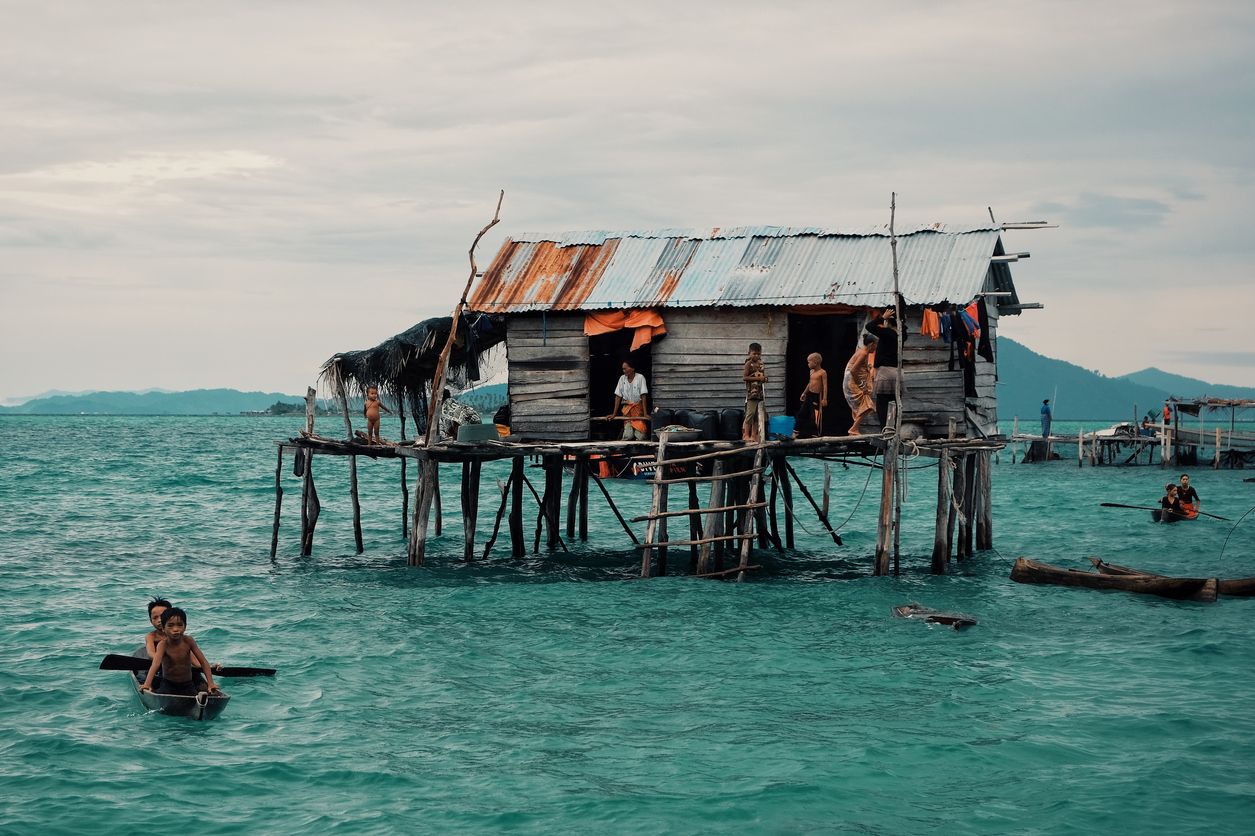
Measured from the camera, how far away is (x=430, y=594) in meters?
22.4

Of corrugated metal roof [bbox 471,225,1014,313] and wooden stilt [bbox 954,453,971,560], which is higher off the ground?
corrugated metal roof [bbox 471,225,1014,313]

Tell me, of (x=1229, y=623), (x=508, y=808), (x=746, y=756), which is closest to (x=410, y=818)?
(x=508, y=808)

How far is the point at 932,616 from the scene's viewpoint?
19.3 metres

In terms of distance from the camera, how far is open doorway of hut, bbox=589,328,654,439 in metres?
25.7

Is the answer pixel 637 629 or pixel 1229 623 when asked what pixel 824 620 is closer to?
pixel 637 629

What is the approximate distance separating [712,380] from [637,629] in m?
5.34

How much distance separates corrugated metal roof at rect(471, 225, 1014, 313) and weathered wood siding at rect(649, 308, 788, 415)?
37 centimetres

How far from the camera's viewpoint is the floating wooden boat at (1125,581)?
840 inches

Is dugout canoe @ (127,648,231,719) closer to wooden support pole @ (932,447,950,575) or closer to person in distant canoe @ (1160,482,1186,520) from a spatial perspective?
wooden support pole @ (932,447,950,575)

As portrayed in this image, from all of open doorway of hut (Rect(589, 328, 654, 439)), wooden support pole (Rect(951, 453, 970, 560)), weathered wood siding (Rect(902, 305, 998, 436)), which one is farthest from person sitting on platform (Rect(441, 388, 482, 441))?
wooden support pole (Rect(951, 453, 970, 560))

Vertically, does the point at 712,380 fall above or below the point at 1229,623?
above

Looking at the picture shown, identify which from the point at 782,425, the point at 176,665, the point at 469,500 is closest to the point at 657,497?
the point at 782,425

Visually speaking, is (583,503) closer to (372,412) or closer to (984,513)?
(372,412)

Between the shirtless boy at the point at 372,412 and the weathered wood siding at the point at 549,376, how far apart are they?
2.54 meters
